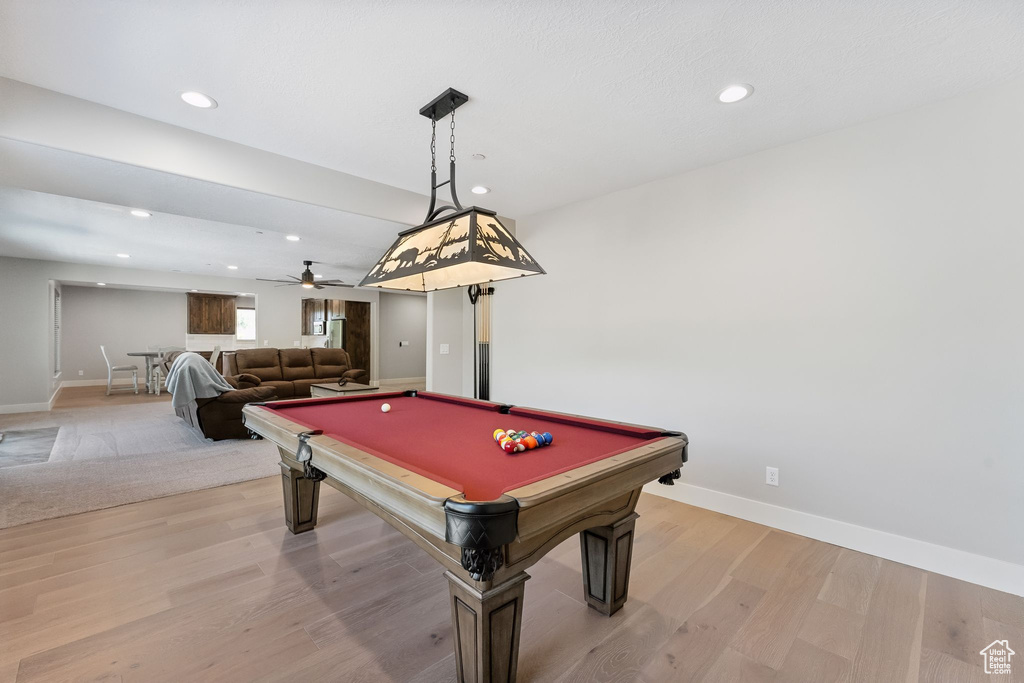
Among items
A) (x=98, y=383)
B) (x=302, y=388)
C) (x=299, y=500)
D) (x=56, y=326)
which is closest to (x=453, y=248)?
(x=299, y=500)

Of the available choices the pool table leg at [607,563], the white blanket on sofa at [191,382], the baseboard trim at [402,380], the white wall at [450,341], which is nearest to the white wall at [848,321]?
the pool table leg at [607,563]

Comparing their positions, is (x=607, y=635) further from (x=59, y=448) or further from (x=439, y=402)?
(x=59, y=448)

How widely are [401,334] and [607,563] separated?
9.62 metres

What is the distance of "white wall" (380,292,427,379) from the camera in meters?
10.4

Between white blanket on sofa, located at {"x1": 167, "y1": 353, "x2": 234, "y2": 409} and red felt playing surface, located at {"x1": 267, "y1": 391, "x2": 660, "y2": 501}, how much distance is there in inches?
113

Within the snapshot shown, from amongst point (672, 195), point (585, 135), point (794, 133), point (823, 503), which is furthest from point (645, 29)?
point (823, 503)

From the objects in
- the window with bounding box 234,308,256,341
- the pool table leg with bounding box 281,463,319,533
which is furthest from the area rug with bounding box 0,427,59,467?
the window with bounding box 234,308,256,341

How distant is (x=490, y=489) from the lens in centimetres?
124

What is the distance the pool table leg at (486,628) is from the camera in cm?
Result: 121

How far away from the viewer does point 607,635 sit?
1.68m

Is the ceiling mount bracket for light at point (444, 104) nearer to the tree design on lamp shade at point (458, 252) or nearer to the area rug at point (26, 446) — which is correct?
the tree design on lamp shade at point (458, 252)

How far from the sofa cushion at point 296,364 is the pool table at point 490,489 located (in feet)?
17.9

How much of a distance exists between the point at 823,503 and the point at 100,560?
420cm

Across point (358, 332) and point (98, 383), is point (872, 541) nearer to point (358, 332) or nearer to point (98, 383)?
point (358, 332)
